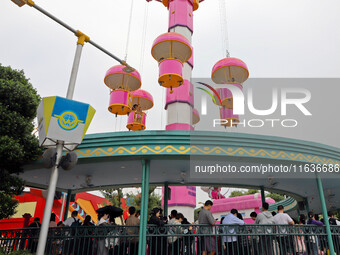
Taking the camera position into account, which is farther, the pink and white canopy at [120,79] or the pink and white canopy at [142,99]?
the pink and white canopy at [142,99]

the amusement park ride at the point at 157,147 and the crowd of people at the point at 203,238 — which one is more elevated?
the amusement park ride at the point at 157,147

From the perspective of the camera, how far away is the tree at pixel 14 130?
8.40 meters

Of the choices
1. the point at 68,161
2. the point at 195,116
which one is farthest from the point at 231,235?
the point at 195,116

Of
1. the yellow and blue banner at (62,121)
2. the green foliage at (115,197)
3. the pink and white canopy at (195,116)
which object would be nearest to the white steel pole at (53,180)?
the yellow and blue banner at (62,121)

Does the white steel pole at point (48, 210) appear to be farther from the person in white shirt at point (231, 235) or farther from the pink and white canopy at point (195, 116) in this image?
the pink and white canopy at point (195, 116)

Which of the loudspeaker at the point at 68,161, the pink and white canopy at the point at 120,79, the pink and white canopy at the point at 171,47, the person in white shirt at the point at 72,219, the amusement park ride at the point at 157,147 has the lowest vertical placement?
the person in white shirt at the point at 72,219

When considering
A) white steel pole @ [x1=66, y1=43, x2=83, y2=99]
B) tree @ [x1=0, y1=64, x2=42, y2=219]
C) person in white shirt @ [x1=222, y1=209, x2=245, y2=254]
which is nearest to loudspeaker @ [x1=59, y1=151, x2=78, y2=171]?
white steel pole @ [x1=66, y1=43, x2=83, y2=99]

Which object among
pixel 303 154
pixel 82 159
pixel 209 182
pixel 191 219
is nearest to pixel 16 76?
pixel 82 159

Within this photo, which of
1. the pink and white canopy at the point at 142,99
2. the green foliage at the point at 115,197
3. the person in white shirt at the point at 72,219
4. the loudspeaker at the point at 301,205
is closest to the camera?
the person in white shirt at the point at 72,219

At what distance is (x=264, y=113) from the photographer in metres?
11.6

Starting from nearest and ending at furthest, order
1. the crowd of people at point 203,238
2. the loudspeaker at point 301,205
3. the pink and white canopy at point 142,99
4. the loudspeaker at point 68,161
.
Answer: the loudspeaker at point 68,161
the crowd of people at point 203,238
the loudspeaker at point 301,205
the pink and white canopy at point 142,99

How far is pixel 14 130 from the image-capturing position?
861cm

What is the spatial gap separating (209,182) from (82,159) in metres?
6.08

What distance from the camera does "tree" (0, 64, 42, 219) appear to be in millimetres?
8398
